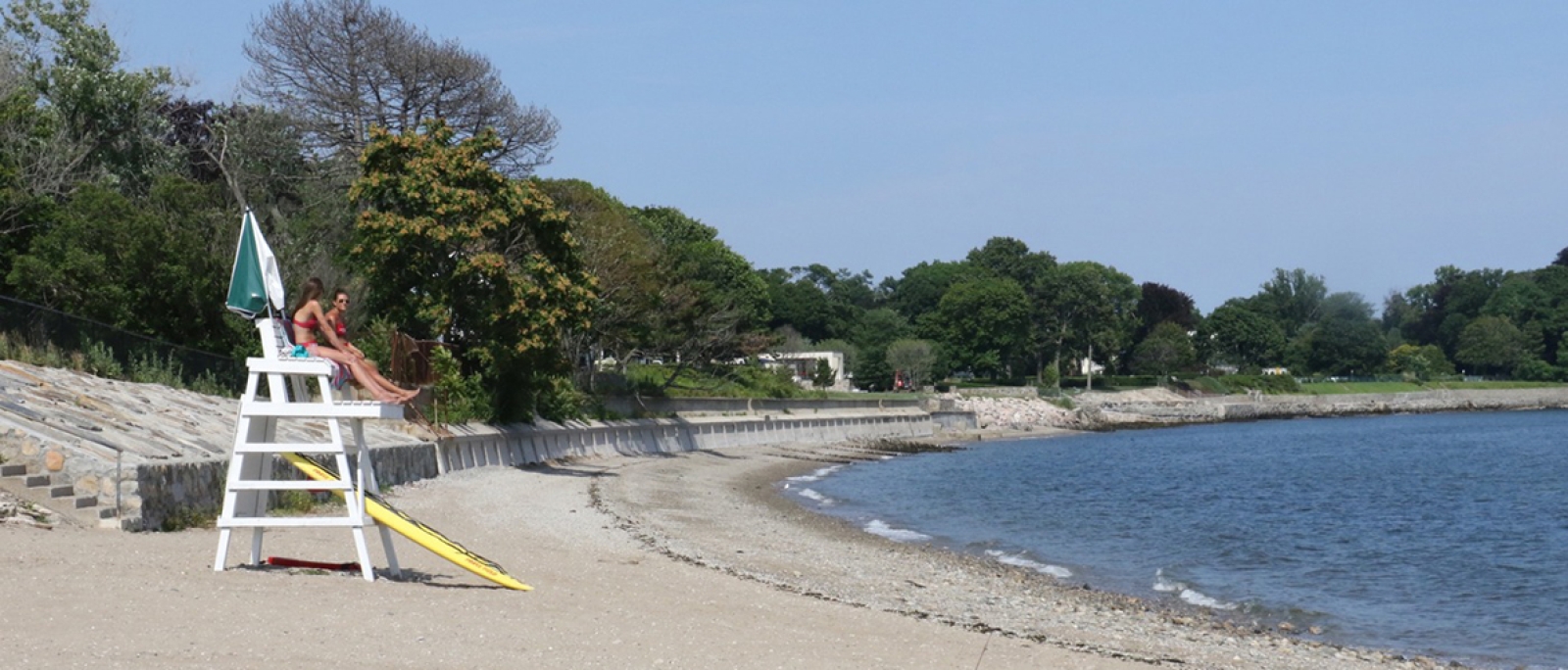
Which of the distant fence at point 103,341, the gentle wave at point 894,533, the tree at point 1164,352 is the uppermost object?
the tree at point 1164,352

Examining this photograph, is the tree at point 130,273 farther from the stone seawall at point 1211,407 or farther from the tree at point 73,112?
the stone seawall at point 1211,407

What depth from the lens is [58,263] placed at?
109 feet

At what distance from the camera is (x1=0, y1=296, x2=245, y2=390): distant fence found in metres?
26.6

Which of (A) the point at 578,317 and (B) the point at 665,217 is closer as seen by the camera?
(A) the point at 578,317

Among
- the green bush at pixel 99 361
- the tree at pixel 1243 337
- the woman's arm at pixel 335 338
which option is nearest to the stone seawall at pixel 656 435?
the green bush at pixel 99 361

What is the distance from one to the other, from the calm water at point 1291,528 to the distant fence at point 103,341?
564 inches

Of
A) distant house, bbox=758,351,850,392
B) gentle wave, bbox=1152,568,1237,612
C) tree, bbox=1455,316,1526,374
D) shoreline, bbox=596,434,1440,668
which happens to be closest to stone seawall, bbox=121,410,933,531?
shoreline, bbox=596,434,1440,668

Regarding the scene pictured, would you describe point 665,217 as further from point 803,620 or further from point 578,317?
point 803,620

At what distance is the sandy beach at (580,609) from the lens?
10266 millimetres

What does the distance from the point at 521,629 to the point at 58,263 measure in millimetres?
26321

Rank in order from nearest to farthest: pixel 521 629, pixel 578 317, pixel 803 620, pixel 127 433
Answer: pixel 521 629
pixel 803 620
pixel 127 433
pixel 578 317

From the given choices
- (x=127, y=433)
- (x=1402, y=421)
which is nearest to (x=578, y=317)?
(x=127, y=433)

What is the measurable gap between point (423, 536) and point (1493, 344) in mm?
168680

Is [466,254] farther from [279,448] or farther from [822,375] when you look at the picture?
[822,375]
